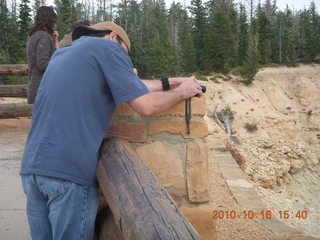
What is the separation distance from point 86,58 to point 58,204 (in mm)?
669

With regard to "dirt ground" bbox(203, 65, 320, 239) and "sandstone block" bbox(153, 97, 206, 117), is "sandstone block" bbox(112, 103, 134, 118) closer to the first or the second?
"sandstone block" bbox(153, 97, 206, 117)

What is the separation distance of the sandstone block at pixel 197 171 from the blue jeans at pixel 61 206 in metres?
0.73

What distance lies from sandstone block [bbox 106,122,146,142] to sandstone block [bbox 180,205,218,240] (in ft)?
1.83

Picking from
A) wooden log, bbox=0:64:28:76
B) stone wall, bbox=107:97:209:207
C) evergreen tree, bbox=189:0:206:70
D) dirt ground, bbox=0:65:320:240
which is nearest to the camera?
stone wall, bbox=107:97:209:207

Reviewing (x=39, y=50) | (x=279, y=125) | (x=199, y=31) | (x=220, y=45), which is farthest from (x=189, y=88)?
(x=199, y=31)

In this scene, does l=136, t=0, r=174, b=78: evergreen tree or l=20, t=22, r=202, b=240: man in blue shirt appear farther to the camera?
l=136, t=0, r=174, b=78: evergreen tree

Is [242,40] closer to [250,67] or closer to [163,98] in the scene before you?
[250,67]

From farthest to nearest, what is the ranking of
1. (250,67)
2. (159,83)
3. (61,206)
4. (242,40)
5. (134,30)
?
(134,30) → (242,40) → (250,67) → (159,83) → (61,206)

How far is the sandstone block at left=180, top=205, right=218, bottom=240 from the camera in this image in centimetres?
205

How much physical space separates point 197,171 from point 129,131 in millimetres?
526

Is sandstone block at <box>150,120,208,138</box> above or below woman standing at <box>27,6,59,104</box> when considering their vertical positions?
below

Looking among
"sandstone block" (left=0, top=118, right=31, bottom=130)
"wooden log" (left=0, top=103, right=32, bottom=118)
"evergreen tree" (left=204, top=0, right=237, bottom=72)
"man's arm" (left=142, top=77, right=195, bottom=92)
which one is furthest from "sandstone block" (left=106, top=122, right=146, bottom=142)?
"evergreen tree" (left=204, top=0, right=237, bottom=72)

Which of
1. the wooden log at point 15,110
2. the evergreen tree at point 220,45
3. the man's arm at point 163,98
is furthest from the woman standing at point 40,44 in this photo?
the evergreen tree at point 220,45

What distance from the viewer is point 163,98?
160cm
